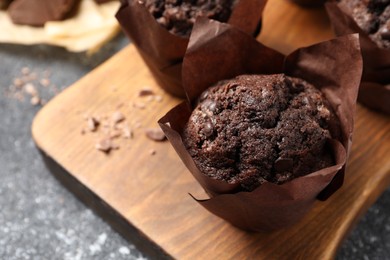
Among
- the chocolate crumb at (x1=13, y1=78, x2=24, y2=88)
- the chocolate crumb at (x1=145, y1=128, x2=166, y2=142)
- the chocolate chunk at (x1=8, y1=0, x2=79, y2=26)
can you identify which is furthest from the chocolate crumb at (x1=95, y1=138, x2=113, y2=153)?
the chocolate chunk at (x1=8, y1=0, x2=79, y2=26)

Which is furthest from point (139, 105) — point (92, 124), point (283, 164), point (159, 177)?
point (283, 164)

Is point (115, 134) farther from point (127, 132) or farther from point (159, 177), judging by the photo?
point (159, 177)

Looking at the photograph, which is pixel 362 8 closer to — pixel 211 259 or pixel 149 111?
pixel 149 111

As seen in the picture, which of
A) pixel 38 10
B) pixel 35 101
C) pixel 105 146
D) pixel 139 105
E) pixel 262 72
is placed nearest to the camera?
pixel 262 72

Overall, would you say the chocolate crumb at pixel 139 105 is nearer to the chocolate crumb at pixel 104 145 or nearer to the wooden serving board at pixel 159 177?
the wooden serving board at pixel 159 177

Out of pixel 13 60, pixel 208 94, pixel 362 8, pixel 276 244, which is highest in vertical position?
pixel 362 8

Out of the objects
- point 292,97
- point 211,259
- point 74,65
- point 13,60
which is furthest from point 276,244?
point 13,60
